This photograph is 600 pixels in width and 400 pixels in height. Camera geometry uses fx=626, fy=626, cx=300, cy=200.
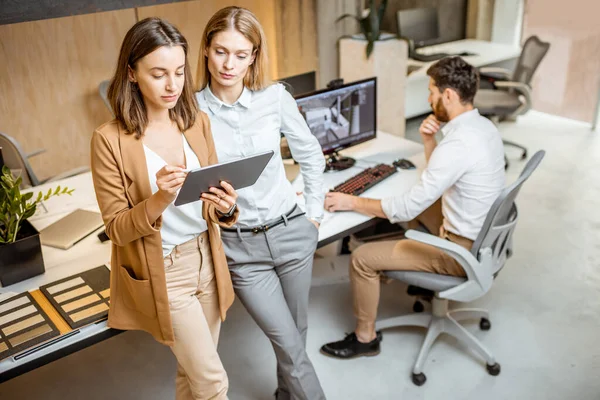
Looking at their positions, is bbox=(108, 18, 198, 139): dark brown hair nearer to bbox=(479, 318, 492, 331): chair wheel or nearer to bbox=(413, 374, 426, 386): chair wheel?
bbox=(413, 374, 426, 386): chair wheel

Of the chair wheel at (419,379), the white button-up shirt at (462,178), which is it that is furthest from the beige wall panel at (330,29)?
the chair wheel at (419,379)

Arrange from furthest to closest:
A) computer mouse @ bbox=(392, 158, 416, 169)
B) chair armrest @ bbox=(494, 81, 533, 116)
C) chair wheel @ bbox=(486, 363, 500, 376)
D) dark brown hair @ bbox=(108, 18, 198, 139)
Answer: chair armrest @ bbox=(494, 81, 533, 116) < computer mouse @ bbox=(392, 158, 416, 169) < chair wheel @ bbox=(486, 363, 500, 376) < dark brown hair @ bbox=(108, 18, 198, 139)

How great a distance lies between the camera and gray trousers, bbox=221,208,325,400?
6.61ft

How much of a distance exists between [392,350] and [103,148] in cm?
172

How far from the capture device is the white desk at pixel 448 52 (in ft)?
17.5

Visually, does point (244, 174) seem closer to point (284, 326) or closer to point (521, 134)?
point (284, 326)

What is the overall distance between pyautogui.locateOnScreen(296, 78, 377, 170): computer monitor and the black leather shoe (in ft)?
2.76

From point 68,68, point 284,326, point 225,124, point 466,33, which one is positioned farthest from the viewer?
point 466,33

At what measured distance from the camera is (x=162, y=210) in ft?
5.32

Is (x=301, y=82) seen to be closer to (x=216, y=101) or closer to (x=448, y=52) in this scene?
(x=216, y=101)

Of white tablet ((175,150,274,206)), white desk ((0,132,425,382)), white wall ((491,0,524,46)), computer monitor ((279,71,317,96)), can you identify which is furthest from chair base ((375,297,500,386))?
white wall ((491,0,524,46))

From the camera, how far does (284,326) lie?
6.88 ft

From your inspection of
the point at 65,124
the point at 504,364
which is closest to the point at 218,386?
the point at 504,364

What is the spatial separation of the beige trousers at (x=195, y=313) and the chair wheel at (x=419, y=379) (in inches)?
38.3
